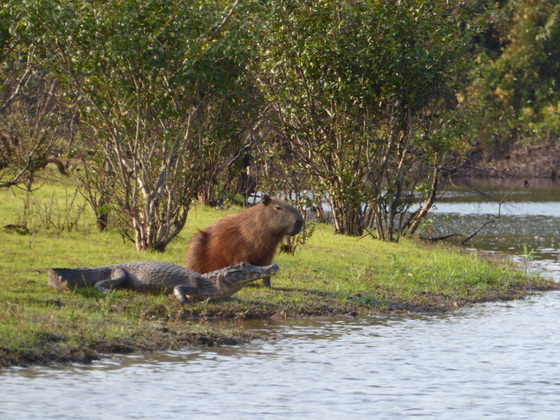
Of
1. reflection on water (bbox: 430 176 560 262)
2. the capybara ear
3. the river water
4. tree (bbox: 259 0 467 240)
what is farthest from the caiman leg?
reflection on water (bbox: 430 176 560 262)

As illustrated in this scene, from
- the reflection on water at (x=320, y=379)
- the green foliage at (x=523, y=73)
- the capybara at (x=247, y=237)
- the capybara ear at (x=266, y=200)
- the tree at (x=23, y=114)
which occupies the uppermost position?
the green foliage at (x=523, y=73)

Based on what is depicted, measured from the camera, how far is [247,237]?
37.1 ft

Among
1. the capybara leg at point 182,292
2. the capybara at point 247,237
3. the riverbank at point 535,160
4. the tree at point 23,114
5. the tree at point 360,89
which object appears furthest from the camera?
the riverbank at point 535,160

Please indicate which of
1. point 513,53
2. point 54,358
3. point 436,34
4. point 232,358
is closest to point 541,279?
point 436,34

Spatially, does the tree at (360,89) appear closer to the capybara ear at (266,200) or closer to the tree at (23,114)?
the tree at (23,114)

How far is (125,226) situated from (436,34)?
6.64 meters

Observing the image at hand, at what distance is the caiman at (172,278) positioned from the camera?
1023 centimetres

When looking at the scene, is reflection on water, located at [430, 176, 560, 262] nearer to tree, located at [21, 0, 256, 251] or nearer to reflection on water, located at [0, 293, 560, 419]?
tree, located at [21, 0, 256, 251]

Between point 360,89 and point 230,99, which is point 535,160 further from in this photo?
point 230,99

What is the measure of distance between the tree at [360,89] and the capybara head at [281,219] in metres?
A: 5.26

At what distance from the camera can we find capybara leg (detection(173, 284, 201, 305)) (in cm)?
1008

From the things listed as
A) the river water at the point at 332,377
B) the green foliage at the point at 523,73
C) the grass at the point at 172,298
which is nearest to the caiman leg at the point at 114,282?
the grass at the point at 172,298

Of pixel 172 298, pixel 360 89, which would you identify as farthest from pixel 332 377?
pixel 360 89

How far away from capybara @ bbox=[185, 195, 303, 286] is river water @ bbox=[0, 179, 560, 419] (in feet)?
4.66
